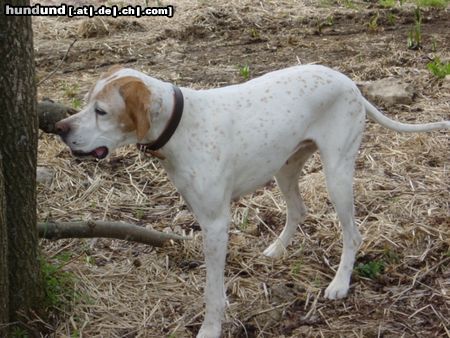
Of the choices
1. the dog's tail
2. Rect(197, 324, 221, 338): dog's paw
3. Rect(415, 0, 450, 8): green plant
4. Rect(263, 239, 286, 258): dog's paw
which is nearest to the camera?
Rect(197, 324, 221, 338): dog's paw

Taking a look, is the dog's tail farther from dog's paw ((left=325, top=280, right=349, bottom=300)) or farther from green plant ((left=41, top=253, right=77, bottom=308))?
green plant ((left=41, top=253, right=77, bottom=308))

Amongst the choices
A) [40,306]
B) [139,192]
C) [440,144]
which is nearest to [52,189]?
[139,192]

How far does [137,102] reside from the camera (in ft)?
11.8

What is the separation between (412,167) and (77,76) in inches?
142

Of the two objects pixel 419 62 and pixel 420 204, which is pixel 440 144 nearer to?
pixel 420 204

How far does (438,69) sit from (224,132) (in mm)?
4203

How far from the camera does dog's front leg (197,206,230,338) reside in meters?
3.99

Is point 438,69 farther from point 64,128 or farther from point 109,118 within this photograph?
point 64,128

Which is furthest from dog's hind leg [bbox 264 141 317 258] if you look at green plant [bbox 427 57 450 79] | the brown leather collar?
green plant [bbox 427 57 450 79]

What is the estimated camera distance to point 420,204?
17.9 ft

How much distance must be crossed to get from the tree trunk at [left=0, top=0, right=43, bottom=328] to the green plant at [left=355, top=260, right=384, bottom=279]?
1828mm

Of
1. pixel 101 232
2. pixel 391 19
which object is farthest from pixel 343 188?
pixel 391 19

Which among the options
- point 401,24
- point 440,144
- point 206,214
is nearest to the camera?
point 206,214

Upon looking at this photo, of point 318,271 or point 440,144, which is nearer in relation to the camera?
point 318,271
